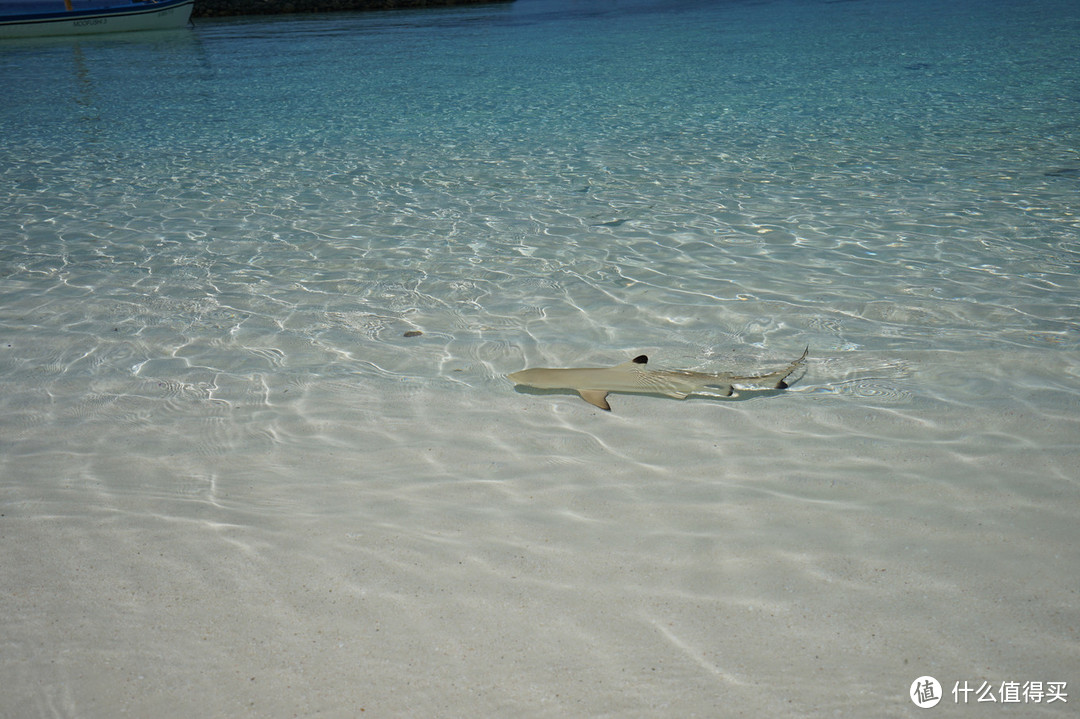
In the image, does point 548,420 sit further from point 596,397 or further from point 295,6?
point 295,6

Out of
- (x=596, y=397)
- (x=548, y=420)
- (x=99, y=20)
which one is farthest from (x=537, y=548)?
(x=99, y=20)

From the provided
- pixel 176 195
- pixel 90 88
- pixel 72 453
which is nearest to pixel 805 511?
pixel 72 453

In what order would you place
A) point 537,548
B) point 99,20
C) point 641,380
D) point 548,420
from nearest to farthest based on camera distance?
1. point 537,548
2. point 548,420
3. point 641,380
4. point 99,20

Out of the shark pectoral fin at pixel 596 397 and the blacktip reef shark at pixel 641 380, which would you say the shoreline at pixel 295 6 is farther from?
the shark pectoral fin at pixel 596 397

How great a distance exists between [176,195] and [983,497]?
294 inches

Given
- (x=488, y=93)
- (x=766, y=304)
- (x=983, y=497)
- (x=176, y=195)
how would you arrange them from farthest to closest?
(x=488, y=93) → (x=176, y=195) → (x=766, y=304) → (x=983, y=497)

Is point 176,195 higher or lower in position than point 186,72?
lower

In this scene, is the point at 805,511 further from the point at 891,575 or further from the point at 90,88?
the point at 90,88

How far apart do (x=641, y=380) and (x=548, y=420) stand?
1.77 ft

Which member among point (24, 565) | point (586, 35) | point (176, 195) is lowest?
point (24, 565)

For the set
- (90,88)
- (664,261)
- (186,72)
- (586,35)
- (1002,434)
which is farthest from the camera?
(586,35)

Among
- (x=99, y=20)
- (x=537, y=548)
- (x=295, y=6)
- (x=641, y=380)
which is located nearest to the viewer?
(x=537, y=548)

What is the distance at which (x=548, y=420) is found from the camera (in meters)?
3.31

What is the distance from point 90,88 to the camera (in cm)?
1447
